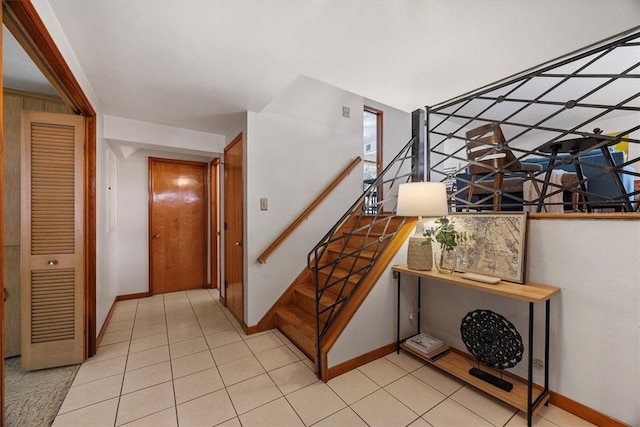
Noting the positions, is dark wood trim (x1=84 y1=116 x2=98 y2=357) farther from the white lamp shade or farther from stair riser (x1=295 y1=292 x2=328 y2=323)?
the white lamp shade

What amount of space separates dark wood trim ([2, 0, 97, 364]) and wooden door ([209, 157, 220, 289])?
1.98 meters

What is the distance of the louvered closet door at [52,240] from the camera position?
206 centimetres

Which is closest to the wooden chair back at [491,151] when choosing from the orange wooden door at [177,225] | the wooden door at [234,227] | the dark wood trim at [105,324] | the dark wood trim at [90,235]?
the wooden door at [234,227]

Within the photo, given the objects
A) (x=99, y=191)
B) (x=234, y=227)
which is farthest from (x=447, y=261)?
(x=99, y=191)

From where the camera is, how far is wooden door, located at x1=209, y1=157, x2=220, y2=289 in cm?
432

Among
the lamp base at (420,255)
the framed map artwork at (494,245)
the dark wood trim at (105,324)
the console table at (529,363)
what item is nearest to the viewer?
the console table at (529,363)

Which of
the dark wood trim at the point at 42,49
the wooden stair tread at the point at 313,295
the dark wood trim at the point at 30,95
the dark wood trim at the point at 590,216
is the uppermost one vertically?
the dark wood trim at the point at 30,95

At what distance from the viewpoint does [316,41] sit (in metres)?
1.73

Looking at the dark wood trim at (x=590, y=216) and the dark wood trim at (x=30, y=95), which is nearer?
the dark wood trim at (x=590, y=216)

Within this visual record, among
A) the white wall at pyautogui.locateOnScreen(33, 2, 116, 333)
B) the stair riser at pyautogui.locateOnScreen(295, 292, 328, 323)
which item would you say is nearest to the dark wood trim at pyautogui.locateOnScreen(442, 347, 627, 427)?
the stair riser at pyautogui.locateOnScreen(295, 292, 328, 323)

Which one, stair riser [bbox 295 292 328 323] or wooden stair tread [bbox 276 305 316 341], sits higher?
stair riser [bbox 295 292 328 323]

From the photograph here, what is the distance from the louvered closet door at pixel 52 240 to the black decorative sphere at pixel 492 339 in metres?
3.10

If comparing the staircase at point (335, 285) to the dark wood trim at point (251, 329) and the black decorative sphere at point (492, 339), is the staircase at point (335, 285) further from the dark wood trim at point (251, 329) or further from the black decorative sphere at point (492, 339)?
the black decorative sphere at point (492, 339)

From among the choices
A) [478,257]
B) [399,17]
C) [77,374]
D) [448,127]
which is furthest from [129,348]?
[448,127]
